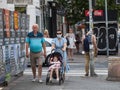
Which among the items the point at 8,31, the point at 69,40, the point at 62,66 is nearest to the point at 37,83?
the point at 62,66

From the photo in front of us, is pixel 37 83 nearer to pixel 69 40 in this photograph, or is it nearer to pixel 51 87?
pixel 51 87

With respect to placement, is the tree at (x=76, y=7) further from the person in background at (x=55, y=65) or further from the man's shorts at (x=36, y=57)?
the person in background at (x=55, y=65)

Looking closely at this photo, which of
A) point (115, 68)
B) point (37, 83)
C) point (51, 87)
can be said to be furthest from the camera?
point (115, 68)

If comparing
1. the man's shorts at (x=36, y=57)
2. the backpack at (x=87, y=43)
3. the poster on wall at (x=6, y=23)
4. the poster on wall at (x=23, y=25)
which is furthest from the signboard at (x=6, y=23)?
the backpack at (x=87, y=43)

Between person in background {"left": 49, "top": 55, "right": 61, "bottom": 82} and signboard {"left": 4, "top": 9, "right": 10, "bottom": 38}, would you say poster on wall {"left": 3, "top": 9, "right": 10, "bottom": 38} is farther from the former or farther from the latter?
person in background {"left": 49, "top": 55, "right": 61, "bottom": 82}

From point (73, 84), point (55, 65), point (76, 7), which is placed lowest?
point (73, 84)

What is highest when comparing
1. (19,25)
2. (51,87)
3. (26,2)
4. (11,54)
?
(26,2)

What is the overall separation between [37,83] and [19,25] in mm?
2176

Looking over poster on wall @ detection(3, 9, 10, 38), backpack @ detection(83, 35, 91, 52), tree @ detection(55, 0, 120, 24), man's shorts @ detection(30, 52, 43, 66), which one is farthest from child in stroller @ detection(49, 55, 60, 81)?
tree @ detection(55, 0, 120, 24)

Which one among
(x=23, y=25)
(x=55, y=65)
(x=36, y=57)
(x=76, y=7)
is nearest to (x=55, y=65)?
(x=55, y=65)

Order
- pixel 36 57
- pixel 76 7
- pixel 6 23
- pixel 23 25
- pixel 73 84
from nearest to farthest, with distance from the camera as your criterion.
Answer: pixel 6 23 → pixel 73 84 → pixel 36 57 → pixel 23 25 → pixel 76 7

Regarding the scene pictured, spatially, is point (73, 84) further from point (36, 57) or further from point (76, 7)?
point (76, 7)

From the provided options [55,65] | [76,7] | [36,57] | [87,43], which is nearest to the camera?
[55,65]

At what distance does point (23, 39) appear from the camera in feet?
54.5
